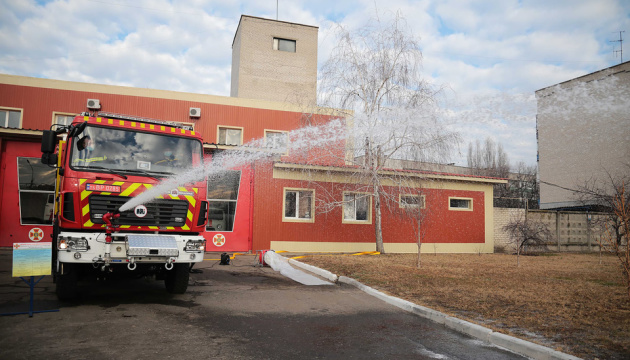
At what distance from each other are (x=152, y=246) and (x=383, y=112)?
12.2m

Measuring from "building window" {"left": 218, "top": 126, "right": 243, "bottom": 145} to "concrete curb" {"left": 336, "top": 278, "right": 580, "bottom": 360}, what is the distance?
14.8 m

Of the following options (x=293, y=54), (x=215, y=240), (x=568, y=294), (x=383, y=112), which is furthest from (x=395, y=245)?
(x=293, y=54)

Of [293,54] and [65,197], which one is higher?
[293,54]

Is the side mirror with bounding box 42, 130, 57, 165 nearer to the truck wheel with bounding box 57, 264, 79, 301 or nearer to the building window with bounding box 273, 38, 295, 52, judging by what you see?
the truck wheel with bounding box 57, 264, 79, 301

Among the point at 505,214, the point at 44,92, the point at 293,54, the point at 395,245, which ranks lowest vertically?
the point at 395,245

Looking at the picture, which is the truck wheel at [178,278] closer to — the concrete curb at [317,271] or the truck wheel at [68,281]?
the truck wheel at [68,281]

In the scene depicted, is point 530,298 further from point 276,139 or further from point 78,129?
point 276,139

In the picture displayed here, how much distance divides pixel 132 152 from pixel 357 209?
46.4 feet

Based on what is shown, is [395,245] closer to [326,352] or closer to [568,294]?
[568,294]

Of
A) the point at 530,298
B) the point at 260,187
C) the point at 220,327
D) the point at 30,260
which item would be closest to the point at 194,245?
the point at 220,327

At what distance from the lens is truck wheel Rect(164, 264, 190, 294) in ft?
26.0

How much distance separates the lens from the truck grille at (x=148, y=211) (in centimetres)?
670

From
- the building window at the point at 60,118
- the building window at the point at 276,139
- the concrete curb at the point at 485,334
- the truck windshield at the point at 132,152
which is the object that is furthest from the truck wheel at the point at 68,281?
the building window at the point at 60,118

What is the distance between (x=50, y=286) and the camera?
29.0 feet
